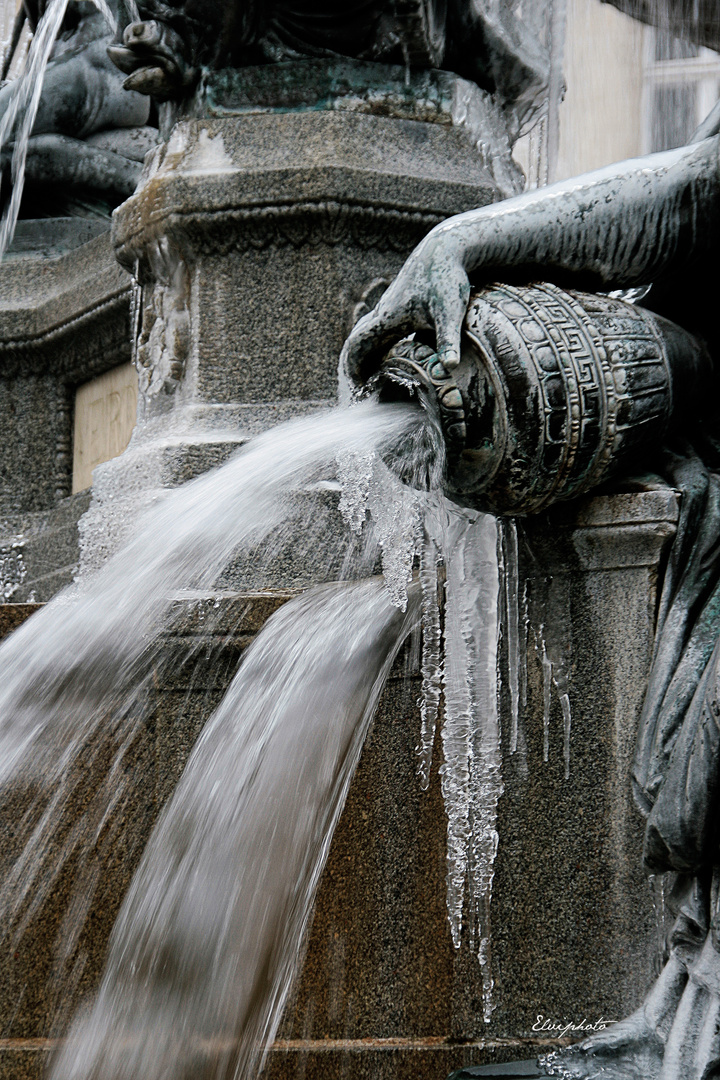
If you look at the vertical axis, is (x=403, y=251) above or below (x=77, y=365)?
above

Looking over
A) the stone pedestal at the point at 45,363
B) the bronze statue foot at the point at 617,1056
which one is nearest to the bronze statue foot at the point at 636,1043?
the bronze statue foot at the point at 617,1056

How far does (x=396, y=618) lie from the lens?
3359 millimetres

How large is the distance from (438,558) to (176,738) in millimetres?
890

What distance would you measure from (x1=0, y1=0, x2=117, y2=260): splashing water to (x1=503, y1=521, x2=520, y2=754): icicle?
4638mm

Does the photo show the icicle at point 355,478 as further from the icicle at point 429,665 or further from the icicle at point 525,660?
the icicle at point 525,660

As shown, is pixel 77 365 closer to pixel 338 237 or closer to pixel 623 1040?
pixel 338 237

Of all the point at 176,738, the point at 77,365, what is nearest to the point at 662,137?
the point at 77,365

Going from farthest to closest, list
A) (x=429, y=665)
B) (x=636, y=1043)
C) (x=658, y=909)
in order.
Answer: (x=429, y=665) → (x=658, y=909) → (x=636, y=1043)

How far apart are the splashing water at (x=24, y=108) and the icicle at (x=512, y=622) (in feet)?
15.2

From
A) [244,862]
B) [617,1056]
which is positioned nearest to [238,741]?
[244,862]

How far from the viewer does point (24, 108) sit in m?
6.90

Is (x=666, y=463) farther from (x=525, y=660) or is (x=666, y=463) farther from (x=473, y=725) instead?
(x=473, y=725)

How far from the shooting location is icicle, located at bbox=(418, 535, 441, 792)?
10.7 ft

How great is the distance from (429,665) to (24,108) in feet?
15.4
